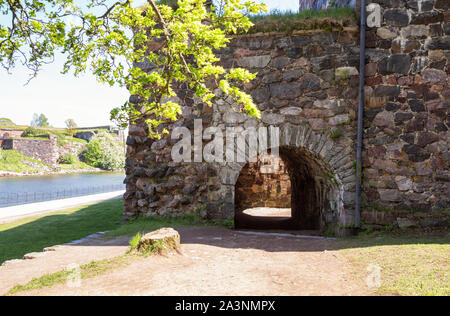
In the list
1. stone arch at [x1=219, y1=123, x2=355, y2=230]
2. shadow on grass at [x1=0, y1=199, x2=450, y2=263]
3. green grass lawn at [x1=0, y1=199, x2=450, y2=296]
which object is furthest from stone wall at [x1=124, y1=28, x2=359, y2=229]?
green grass lawn at [x1=0, y1=199, x2=450, y2=296]

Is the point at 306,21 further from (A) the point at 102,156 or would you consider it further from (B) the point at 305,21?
(A) the point at 102,156

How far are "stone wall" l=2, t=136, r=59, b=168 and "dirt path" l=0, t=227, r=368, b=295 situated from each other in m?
49.9

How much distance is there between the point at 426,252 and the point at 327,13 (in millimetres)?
4812

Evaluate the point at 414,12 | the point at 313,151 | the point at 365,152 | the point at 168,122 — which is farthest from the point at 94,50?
the point at 414,12

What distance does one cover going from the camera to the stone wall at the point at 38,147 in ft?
157

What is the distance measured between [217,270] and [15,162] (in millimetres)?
51518

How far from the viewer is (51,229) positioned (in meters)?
8.77

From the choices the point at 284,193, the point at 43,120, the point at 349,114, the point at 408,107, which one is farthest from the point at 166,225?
the point at 43,120

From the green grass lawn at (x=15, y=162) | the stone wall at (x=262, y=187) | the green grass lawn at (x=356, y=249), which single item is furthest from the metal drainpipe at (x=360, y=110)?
the green grass lawn at (x=15, y=162)

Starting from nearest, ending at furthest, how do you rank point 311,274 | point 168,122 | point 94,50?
point 311,274
point 94,50
point 168,122

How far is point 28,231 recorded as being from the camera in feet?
28.2

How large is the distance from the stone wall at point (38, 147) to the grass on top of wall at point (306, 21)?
5028 cm

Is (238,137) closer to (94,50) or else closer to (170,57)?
(170,57)

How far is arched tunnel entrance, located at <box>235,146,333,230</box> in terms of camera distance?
27.2 feet
